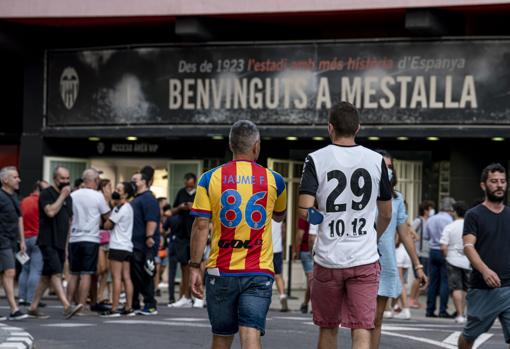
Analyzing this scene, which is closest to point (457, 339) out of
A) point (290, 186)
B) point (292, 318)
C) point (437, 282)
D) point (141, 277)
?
point (292, 318)

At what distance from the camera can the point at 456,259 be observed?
64.7ft

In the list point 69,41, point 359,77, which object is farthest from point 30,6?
point 359,77

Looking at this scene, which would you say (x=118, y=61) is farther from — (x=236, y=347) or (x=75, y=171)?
(x=236, y=347)

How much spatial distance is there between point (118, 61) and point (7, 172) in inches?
380

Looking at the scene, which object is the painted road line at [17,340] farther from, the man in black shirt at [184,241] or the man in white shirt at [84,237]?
the man in black shirt at [184,241]

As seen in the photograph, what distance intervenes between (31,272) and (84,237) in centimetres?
105

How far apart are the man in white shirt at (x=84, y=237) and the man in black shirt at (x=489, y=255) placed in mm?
7950

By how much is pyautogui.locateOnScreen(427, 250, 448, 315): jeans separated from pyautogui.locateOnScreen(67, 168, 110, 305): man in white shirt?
18.2 feet

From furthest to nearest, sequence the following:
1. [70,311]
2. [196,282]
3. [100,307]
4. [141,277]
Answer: [100,307] → [141,277] → [70,311] → [196,282]

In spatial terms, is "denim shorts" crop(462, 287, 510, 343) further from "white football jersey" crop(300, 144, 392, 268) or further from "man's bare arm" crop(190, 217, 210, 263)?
"man's bare arm" crop(190, 217, 210, 263)

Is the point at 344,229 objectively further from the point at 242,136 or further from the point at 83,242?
the point at 83,242

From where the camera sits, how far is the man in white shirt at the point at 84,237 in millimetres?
17797

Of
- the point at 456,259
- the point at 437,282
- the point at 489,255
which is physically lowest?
the point at 437,282

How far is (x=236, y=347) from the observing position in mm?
13461
